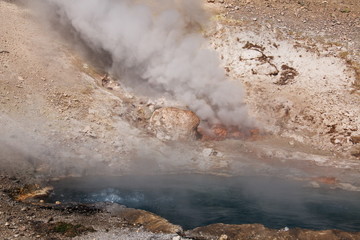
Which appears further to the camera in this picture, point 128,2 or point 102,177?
point 128,2

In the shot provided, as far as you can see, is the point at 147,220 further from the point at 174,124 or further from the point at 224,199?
the point at 174,124

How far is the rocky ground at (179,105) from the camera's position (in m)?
10.9

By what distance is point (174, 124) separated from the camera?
1347cm

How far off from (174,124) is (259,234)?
6.52 metres

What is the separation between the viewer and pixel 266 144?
13539 millimetres

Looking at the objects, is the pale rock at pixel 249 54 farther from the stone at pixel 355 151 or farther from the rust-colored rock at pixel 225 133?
the stone at pixel 355 151

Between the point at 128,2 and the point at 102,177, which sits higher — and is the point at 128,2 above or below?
above

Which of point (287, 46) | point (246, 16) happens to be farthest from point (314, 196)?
point (246, 16)

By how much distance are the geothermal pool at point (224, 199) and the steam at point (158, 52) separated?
429 centimetres

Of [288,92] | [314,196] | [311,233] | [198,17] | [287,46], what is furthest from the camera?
[198,17]

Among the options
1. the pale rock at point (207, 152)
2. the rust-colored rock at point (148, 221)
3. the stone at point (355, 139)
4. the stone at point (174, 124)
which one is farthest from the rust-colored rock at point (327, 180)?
the rust-colored rock at point (148, 221)

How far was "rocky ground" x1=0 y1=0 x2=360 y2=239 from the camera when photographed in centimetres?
1091

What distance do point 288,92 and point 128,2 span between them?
26.6 feet

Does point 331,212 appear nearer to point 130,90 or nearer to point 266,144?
point 266,144
